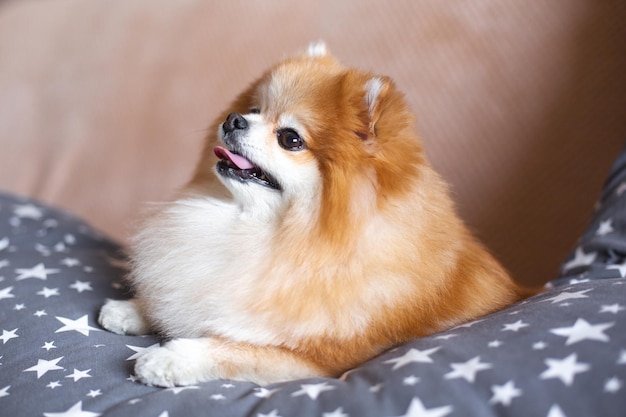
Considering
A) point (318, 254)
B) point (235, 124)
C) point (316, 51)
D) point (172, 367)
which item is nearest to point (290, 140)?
point (235, 124)

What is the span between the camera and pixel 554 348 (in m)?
1.02

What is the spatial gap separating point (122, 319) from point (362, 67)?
1214mm

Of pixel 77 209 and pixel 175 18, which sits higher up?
pixel 175 18

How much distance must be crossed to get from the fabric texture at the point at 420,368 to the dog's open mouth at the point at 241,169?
0.39 metres

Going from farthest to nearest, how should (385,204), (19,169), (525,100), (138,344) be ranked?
1. (19,169)
2. (525,100)
3. (138,344)
4. (385,204)

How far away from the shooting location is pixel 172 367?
3.72ft

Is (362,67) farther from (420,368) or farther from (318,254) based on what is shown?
(420,368)

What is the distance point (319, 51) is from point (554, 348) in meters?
0.86

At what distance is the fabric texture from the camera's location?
96cm

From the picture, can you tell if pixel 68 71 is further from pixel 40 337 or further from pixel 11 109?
pixel 40 337

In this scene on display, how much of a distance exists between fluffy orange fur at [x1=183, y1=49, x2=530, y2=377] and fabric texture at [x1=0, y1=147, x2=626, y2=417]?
7 centimetres

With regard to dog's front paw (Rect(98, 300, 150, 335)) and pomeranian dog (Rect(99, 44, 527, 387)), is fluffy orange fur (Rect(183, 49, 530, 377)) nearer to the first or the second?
pomeranian dog (Rect(99, 44, 527, 387))

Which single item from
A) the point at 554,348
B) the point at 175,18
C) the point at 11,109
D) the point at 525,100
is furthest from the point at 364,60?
the point at 11,109

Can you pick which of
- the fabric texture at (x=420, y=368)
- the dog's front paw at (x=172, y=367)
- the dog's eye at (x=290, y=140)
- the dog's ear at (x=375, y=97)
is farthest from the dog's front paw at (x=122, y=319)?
the dog's ear at (x=375, y=97)
